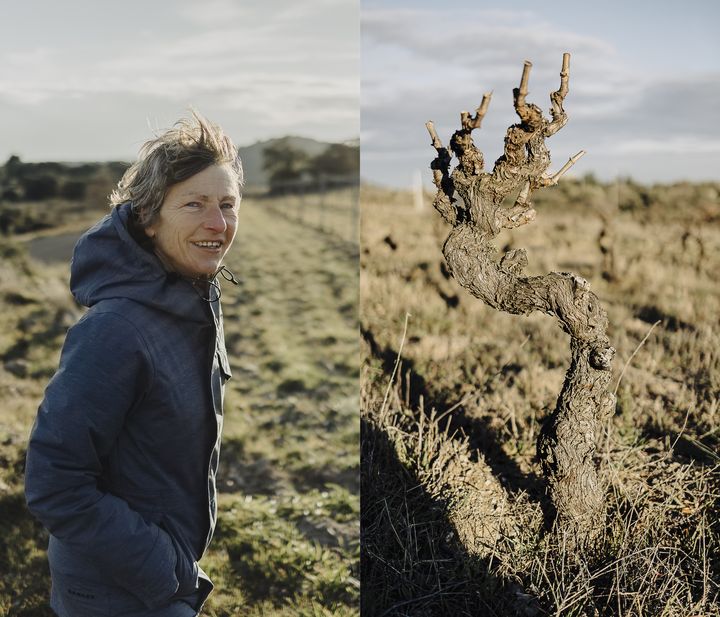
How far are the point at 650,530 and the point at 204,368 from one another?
7.21 ft

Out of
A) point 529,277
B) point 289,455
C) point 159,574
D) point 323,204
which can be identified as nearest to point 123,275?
point 159,574

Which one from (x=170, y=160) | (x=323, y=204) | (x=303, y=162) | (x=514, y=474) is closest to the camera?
(x=170, y=160)

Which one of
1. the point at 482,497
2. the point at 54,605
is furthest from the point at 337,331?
the point at 54,605

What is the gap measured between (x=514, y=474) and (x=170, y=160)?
7.82ft

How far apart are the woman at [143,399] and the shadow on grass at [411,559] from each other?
1.19 meters

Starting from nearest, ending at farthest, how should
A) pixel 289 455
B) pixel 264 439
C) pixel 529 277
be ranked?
pixel 529 277 < pixel 289 455 < pixel 264 439

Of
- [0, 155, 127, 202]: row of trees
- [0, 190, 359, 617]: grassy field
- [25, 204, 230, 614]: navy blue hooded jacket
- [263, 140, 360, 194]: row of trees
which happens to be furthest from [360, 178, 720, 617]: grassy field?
[263, 140, 360, 194]: row of trees

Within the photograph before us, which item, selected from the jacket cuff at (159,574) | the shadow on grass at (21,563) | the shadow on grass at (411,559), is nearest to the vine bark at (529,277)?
the shadow on grass at (411,559)

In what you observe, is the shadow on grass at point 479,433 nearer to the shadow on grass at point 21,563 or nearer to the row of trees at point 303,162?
the shadow on grass at point 21,563

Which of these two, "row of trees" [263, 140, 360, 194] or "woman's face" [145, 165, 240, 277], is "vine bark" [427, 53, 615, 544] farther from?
"row of trees" [263, 140, 360, 194]

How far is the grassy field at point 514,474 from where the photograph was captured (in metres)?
3.02

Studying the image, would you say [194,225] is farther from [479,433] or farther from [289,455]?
[289,455]

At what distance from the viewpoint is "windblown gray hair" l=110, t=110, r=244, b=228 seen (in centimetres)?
204

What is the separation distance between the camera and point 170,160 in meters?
2.04
